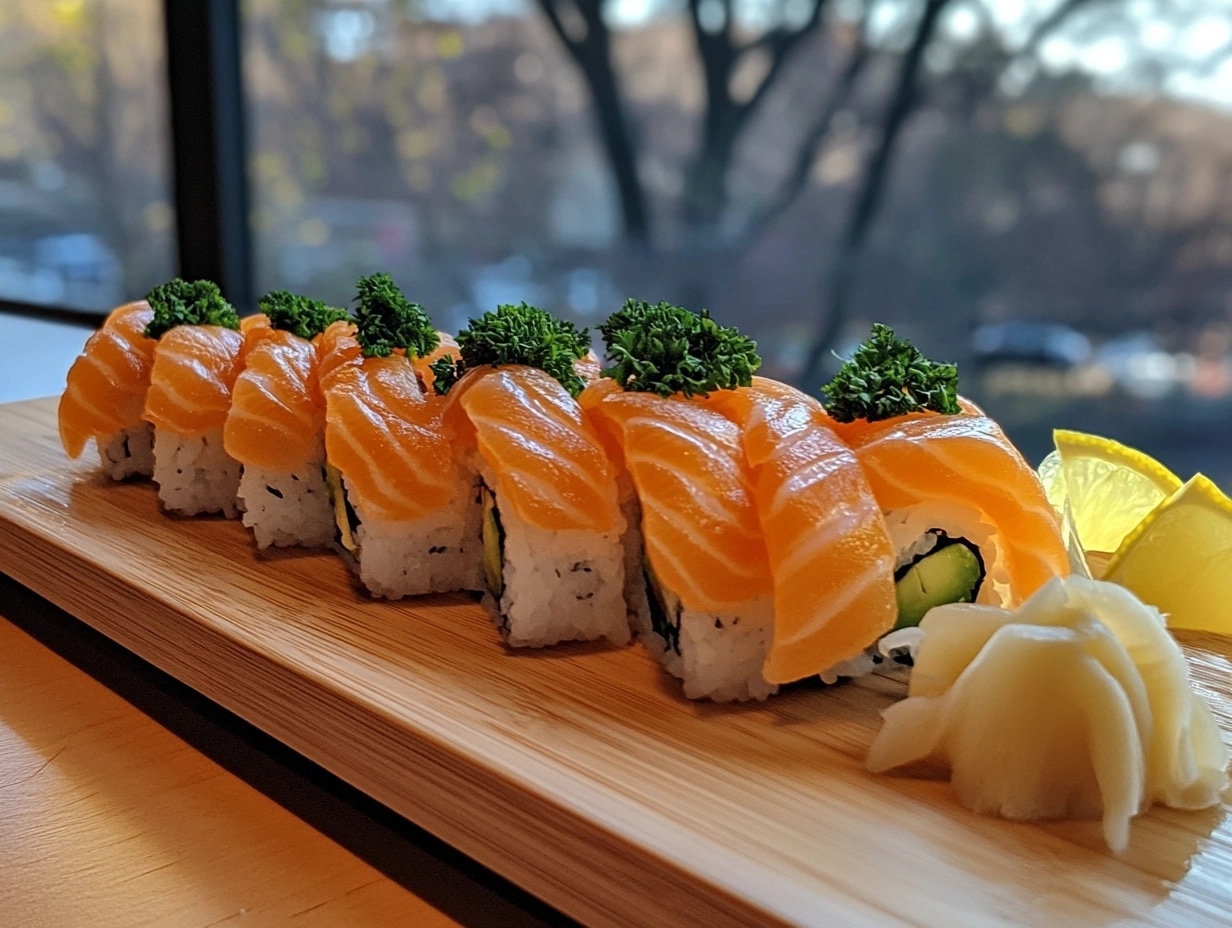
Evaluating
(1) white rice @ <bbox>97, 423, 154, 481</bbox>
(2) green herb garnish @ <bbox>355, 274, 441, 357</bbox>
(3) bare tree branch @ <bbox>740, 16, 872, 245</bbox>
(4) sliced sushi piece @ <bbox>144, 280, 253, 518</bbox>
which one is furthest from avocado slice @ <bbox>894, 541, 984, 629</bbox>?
(3) bare tree branch @ <bbox>740, 16, 872, 245</bbox>

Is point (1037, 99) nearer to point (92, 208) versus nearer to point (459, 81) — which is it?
point (459, 81)

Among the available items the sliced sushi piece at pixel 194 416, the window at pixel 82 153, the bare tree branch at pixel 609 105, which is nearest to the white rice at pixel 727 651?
the sliced sushi piece at pixel 194 416

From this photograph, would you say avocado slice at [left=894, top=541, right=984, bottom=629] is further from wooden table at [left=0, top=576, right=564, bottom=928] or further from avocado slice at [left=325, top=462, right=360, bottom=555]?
avocado slice at [left=325, top=462, right=360, bottom=555]

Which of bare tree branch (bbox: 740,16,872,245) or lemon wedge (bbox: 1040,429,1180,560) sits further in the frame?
bare tree branch (bbox: 740,16,872,245)

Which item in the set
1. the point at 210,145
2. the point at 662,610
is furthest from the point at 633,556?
the point at 210,145

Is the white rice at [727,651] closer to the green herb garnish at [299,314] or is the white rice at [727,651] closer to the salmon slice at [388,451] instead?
the salmon slice at [388,451]

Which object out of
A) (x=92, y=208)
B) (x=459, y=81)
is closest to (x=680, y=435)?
(x=459, y=81)

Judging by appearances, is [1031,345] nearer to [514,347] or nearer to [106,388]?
[514,347]
